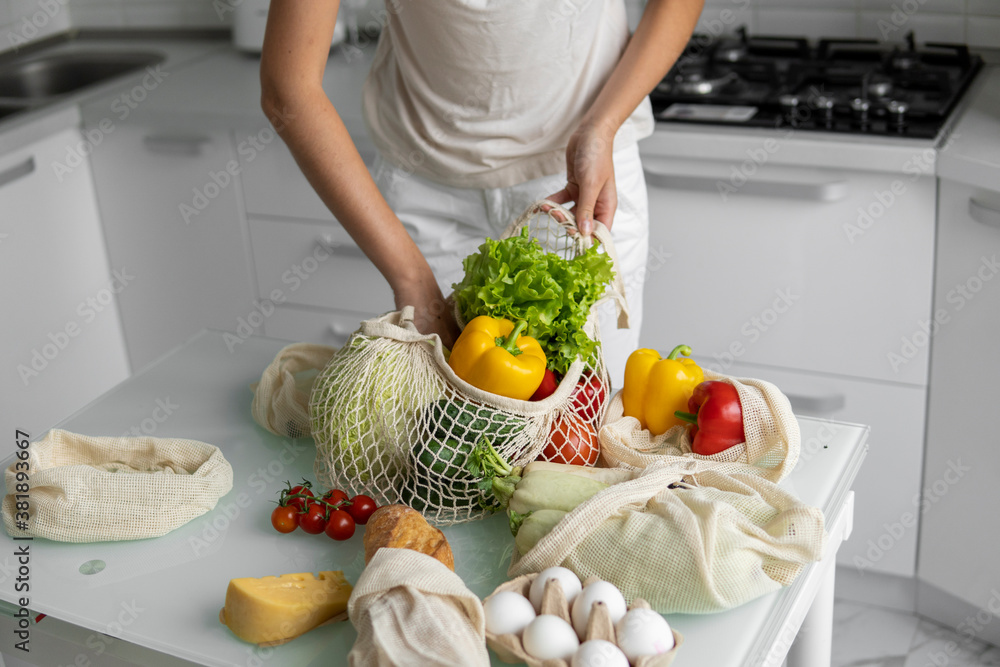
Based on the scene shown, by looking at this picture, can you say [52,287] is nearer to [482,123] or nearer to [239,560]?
[482,123]

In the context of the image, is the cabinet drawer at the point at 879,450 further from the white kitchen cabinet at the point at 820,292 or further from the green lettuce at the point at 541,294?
the green lettuce at the point at 541,294

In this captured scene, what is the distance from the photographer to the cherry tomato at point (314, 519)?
0.87 meters

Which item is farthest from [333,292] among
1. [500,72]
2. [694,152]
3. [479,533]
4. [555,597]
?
[555,597]

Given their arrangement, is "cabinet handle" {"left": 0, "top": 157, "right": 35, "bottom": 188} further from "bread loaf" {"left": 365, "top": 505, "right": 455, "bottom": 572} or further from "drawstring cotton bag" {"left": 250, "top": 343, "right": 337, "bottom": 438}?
"bread loaf" {"left": 365, "top": 505, "right": 455, "bottom": 572}

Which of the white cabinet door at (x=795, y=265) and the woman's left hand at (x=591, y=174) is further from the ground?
the woman's left hand at (x=591, y=174)

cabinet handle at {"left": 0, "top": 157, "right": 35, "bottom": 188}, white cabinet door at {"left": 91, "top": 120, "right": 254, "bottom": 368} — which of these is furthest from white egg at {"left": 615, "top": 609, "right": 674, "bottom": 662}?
cabinet handle at {"left": 0, "top": 157, "right": 35, "bottom": 188}

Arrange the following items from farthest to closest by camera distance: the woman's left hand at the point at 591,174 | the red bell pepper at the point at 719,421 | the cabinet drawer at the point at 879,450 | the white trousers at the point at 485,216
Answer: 1. the cabinet drawer at the point at 879,450
2. the white trousers at the point at 485,216
3. the woman's left hand at the point at 591,174
4. the red bell pepper at the point at 719,421

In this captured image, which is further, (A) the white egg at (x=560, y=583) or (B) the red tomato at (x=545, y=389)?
(B) the red tomato at (x=545, y=389)

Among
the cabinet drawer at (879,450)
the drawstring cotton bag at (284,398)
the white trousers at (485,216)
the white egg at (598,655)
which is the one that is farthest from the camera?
the cabinet drawer at (879,450)

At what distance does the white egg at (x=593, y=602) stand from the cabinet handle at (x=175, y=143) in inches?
62.8

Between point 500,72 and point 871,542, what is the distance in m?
1.13

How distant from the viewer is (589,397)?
948 mm

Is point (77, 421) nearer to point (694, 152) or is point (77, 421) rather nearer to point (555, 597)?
point (555, 597)

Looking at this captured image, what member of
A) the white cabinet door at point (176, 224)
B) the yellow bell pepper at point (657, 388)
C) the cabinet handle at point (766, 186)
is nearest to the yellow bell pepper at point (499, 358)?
the yellow bell pepper at point (657, 388)
